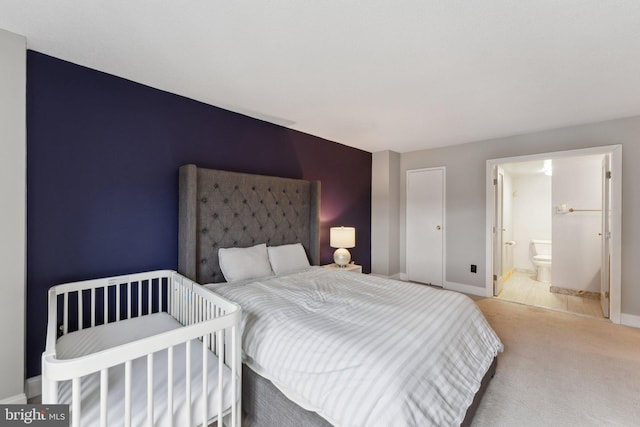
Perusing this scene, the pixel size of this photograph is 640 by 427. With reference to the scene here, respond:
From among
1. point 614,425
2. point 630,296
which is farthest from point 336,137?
point 630,296

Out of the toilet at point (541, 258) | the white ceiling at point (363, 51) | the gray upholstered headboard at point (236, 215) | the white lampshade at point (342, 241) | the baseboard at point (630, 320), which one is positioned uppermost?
the white ceiling at point (363, 51)

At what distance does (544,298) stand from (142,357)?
485cm

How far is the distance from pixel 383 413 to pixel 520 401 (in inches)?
52.7

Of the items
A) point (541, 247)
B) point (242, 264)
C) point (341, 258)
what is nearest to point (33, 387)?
point (242, 264)

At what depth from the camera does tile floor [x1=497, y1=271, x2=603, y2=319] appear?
11.5ft

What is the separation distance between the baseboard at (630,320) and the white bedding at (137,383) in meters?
4.11

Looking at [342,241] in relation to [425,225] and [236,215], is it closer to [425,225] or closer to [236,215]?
[236,215]

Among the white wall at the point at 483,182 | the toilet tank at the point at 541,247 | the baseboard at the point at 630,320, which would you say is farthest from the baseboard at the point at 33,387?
the toilet tank at the point at 541,247

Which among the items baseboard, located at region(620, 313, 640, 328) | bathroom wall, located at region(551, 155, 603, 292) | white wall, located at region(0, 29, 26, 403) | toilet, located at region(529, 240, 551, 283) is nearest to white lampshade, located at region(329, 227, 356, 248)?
white wall, located at region(0, 29, 26, 403)

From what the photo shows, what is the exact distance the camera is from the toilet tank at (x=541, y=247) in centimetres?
519

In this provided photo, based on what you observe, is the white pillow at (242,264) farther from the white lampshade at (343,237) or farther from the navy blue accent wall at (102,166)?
the white lampshade at (343,237)

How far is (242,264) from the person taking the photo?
8.47 feet

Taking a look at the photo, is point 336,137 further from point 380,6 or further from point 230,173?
point 380,6

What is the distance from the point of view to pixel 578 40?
171 centimetres
